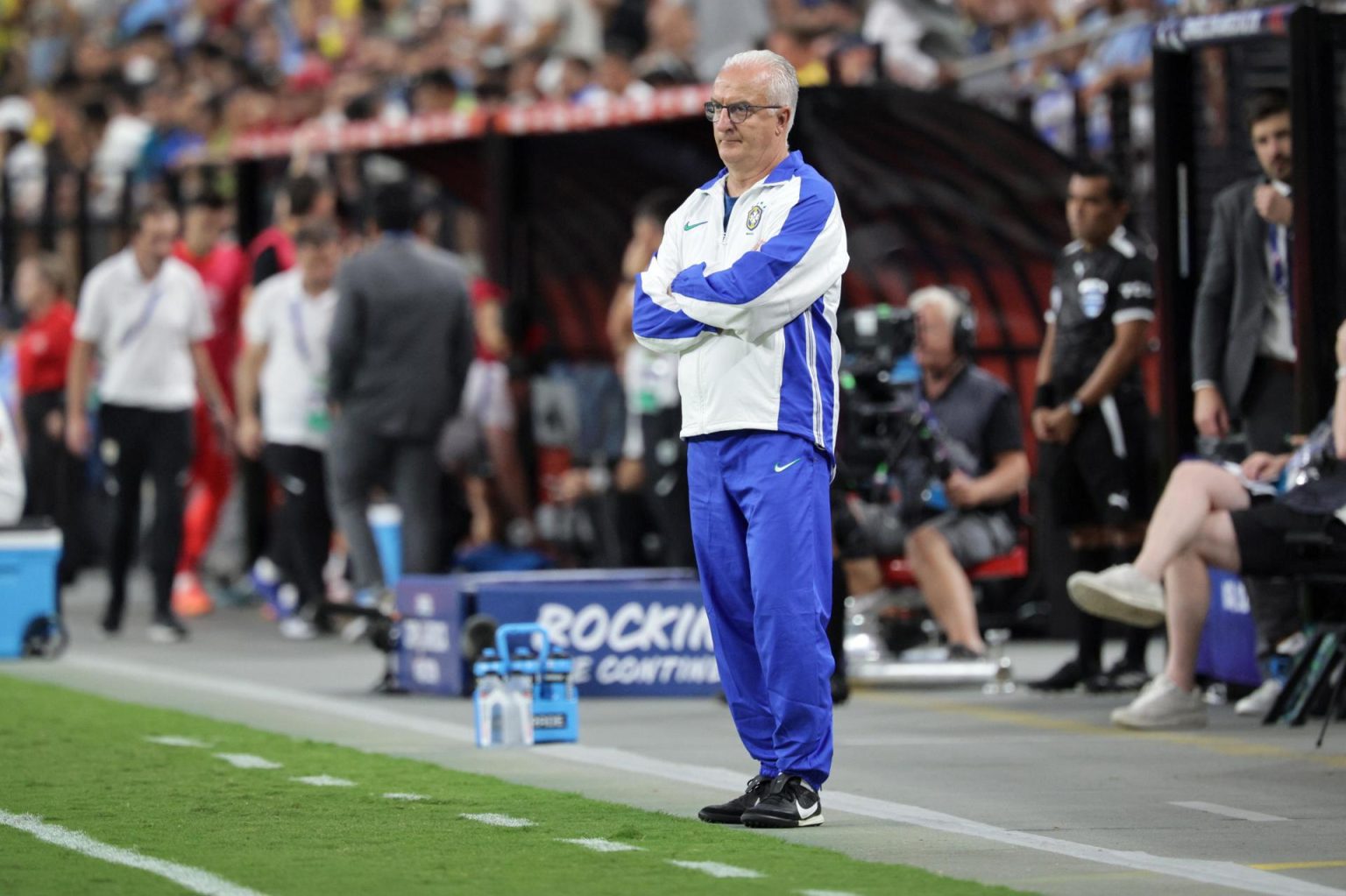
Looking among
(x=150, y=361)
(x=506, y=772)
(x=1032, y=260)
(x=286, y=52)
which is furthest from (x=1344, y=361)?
(x=286, y=52)

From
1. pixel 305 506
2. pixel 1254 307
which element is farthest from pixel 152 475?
pixel 1254 307

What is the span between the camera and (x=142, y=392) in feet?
49.1

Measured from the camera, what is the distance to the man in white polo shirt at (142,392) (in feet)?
49.1

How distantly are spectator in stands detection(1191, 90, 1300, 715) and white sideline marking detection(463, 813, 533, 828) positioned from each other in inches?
163

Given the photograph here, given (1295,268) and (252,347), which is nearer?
(1295,268)

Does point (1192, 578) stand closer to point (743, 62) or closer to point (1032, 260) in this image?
point (743, 62)

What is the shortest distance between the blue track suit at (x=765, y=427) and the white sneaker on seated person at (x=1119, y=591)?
247cm

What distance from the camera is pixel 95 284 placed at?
15.1 metres

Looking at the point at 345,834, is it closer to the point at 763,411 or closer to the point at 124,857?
the point at 124,857

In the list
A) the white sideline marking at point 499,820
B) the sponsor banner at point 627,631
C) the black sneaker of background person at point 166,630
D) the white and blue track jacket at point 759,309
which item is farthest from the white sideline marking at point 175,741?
the black sneaker of background person at point 166,630

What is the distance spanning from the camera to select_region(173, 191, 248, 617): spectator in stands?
17.1 meters

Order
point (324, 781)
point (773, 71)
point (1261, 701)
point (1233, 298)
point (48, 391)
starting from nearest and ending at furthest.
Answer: point (773, 71), point (324, 781), point (1261, 701), point (1233, 298), point (48, 391)

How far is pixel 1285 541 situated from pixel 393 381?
222 inches

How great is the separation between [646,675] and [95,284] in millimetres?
4844
